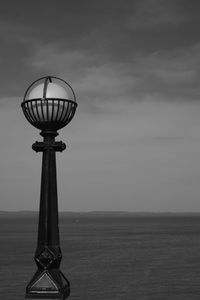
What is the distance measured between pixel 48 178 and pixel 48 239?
1.71ft

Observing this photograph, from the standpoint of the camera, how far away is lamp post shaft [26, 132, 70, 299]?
162 inches

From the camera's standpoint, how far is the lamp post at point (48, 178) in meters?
4.14

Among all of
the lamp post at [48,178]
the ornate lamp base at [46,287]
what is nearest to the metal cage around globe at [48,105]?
the lamp post at [48,178]

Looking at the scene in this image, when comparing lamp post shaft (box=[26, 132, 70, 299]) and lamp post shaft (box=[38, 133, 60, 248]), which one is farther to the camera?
lamp post shaft (box=[38, 133, 60, 248])

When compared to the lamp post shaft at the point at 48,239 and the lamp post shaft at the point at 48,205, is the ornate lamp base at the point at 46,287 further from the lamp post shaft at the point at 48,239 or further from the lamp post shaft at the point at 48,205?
the lamp post shaft at the point at 48,205

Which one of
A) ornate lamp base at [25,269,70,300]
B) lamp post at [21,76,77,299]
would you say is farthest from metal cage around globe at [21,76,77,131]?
ornate lamp base at [25,269,70,300]

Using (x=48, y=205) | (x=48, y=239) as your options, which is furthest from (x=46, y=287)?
(x=48, y=205)

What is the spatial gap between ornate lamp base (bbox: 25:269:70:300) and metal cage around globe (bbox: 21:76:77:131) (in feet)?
4.16

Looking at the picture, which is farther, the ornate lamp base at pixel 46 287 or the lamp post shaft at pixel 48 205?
the lamp post shaft at pixel 48 205

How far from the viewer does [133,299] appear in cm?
3728

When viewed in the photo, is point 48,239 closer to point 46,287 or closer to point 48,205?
point 48,205

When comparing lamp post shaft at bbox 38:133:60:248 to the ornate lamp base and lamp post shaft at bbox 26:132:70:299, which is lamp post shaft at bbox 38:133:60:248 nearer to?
lamp post shaft at bbox 26:132:70:299

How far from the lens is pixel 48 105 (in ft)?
14.2

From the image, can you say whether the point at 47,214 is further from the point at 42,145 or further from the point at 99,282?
the point at 99,282
